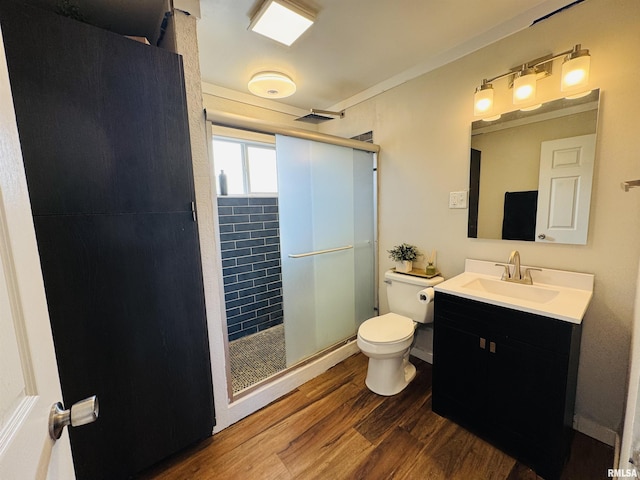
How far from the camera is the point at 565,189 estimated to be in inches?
57.9

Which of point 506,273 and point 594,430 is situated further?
point 506,273

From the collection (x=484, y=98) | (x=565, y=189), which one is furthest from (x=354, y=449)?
(x=484, y=98)

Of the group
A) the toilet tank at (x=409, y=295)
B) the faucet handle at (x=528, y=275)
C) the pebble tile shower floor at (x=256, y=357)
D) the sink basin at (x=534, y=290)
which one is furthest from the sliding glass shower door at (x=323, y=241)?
the faucet handle at (x=528, y=275)

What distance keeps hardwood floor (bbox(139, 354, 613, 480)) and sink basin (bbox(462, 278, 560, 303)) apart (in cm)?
81

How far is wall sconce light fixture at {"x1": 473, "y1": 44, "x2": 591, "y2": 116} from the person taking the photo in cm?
132

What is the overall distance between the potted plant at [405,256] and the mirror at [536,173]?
449mm

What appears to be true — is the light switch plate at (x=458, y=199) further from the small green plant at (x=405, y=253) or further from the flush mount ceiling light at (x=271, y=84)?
the flush mount ceiling light at (x=271, y=84)

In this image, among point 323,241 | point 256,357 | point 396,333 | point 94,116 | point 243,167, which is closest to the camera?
point 94,116

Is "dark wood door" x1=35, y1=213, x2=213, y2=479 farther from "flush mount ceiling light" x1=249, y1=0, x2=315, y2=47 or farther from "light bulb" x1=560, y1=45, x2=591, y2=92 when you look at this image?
"light bulb" x1=560, y1=45, x2=591, y2=92

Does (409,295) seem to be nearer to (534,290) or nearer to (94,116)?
(534,290)

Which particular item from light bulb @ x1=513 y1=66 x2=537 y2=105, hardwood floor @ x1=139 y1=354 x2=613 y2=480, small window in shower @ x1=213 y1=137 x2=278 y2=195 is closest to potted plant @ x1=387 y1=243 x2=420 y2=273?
hardwood floor @ x1=139 y1=354 x2=613 y2=480

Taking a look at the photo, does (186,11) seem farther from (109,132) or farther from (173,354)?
(173,354)

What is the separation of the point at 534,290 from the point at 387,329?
901 mm

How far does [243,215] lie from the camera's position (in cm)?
271
